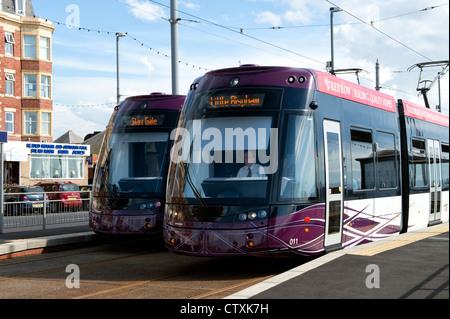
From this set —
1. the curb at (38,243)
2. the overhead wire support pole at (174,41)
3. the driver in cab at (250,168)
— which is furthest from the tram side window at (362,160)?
the overhead wire support pole at (174,41)

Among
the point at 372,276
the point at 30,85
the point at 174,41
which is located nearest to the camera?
the point at 372,276

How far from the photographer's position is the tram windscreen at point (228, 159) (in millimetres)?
9039

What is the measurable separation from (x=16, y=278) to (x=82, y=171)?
40604 millimetres

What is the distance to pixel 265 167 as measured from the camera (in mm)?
9039

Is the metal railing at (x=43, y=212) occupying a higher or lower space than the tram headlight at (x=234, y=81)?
lower

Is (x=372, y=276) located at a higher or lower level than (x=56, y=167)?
lower

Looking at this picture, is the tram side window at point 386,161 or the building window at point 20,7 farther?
the building window at point 20,7

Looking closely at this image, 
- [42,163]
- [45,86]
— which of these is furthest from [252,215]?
[45,86]

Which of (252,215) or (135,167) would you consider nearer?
(252,215)

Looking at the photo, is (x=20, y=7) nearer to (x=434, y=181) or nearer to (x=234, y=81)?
(x=434, y=181)

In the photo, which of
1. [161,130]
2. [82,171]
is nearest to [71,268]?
[161,130]

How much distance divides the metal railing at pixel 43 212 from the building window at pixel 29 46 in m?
28.3

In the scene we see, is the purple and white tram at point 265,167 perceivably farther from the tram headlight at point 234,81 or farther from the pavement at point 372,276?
the pavement at point 372,276

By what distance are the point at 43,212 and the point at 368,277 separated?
1257cm
